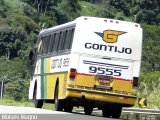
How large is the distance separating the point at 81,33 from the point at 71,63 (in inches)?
41.3

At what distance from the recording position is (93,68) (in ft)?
81.6

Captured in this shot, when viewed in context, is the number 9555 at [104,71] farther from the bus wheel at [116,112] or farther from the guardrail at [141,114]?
the guardrail at [141,114]

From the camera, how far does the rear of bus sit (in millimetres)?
24812

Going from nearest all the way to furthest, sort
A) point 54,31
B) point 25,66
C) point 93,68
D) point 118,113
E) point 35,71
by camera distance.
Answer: point 93,68 < point 118,113 < point 54,31 < point 35,71 < point 25,66

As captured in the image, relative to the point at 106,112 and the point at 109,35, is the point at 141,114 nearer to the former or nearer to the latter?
the point at 106,112

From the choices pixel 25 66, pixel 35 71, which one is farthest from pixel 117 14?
pixel 35 71

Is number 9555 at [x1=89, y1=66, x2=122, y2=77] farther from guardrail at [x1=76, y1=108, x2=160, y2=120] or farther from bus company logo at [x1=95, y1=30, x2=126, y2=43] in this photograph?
guardrail at [x1=76, y1=108, x2=160, y2=120]

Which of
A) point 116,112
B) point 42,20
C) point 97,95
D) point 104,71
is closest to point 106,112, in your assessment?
point 116,112

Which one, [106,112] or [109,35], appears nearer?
[109,35]

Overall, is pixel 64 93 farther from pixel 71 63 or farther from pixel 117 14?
pixel 117 14

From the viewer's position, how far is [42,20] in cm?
10700

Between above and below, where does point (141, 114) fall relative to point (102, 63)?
below

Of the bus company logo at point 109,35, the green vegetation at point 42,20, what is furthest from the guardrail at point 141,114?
the green vegetation at point 42,20

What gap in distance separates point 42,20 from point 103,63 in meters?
82.5
